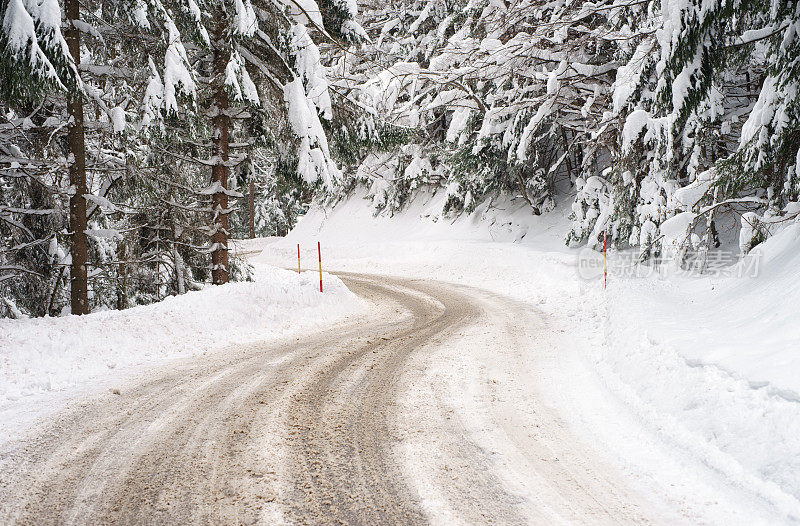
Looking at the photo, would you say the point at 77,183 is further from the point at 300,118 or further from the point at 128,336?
the point at 300,118

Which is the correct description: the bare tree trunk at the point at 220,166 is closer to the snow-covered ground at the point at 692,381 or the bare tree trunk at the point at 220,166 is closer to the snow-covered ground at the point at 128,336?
the snow-covered ground at the point at 128,336

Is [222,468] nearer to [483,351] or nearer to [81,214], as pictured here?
[483,351]

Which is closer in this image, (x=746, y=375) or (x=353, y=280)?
(x=746, y=375)

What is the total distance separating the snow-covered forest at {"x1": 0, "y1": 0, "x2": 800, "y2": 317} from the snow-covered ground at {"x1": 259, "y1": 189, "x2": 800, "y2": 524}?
1347 mm

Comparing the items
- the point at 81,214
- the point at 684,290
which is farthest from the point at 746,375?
the point at 81,214

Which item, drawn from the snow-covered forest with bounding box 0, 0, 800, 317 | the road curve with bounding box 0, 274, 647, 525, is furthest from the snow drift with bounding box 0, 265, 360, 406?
the snow-covered forest with bounding box 0, 0, 800, 317

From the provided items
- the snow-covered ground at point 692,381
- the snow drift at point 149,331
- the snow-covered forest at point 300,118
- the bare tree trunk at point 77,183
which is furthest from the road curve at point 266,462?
the snow-covered forest at point 300,118

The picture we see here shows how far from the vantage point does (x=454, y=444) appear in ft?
11.8

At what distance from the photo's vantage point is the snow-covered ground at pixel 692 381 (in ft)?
9.46

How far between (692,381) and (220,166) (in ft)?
29.8

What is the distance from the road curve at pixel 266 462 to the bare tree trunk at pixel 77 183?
9.43ft

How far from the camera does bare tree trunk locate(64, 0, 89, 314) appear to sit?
686 centimetres

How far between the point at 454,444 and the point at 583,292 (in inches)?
328

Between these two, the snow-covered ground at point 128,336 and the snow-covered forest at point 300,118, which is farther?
the snow-covered forest at point 300,118
